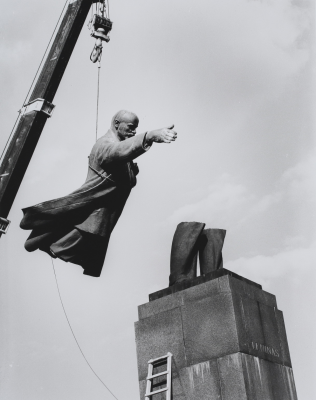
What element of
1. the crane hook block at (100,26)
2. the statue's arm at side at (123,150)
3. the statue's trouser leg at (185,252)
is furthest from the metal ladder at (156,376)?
the crane hook block at (100,26)

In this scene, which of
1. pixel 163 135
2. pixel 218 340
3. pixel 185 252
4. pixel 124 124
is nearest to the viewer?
pixel 218 340

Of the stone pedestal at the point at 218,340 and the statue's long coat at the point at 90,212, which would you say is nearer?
the stone pedestal at the point at 218,340

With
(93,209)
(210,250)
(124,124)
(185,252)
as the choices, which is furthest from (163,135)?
(210,250)

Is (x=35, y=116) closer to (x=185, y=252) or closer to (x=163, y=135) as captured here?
(x=163, y=135)

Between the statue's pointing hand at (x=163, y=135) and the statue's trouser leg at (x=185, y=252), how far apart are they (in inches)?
62.1

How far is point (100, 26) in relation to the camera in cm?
1121

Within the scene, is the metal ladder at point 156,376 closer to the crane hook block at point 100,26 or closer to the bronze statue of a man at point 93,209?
the bronze statue of a man at point 93,209

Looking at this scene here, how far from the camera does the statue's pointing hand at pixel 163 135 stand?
357 inches

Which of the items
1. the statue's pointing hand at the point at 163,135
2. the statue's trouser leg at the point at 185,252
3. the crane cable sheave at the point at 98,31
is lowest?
the statue's trouser leg at the point at 185,252

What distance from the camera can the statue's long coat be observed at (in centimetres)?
970

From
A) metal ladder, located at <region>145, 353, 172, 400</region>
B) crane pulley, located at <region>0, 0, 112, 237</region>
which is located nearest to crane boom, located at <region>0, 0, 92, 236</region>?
crane pulley, located at <region>0, 0, 112, 237</region>

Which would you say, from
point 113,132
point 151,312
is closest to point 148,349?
point 151,312

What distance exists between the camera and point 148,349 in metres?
9.45

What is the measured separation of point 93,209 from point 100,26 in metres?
3.26
